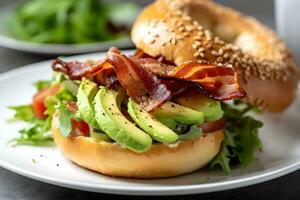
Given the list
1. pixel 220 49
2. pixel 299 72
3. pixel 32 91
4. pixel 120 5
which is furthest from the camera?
pixel 120 5

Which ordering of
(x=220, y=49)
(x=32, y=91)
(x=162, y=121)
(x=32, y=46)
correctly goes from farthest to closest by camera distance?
(x=32, y=46)
(x=32, y=91)
(x=220, y=49)
(x=162, y=121)

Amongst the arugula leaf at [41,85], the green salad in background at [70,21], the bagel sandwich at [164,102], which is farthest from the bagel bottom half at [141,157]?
the green salad in background at [70,21]

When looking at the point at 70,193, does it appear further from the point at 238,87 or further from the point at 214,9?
the point at 214,9

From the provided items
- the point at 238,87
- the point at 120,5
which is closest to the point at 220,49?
the point at 238,87

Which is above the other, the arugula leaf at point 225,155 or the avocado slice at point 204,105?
the avocado slice at point 204,105

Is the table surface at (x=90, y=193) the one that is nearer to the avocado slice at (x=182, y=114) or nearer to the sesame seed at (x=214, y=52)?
the avocado slice at (x=182, y=114)

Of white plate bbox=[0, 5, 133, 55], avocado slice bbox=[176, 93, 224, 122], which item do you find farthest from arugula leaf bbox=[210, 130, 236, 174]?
white plate bbox=[0, 5, 133, 55]
